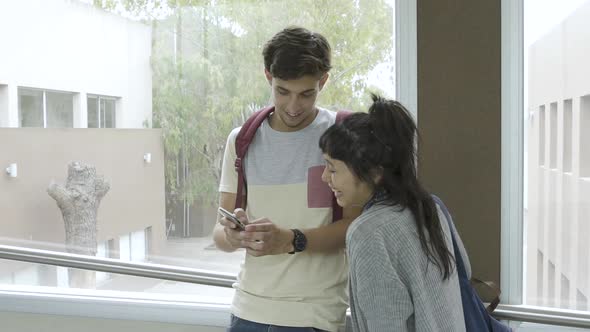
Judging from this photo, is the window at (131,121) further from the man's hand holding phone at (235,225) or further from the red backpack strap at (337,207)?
the man's hand holding phone at (235,225)

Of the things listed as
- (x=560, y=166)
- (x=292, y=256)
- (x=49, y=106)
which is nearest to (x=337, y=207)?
(x=292, y=256)

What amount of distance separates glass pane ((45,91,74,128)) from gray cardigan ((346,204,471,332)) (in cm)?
176

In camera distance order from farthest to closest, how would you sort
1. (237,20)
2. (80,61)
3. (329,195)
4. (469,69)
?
(80,61) < (237,20) < (469,69) < (329,195)

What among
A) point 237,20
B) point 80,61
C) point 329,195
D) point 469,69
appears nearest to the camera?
point 329,195

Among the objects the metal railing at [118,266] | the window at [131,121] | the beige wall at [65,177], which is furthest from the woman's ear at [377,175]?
the beige wall at [65,177]

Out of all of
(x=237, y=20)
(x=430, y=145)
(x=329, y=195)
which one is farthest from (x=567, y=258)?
(x=237, y=20)

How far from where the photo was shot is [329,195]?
5.88ft

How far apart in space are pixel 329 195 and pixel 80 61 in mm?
1610

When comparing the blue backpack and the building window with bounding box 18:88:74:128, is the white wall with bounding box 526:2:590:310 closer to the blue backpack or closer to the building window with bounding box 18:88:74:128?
the blue backpack

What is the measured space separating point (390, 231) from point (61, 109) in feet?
6.13

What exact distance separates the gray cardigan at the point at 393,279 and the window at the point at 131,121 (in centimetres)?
113

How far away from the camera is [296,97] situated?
5.70 feet

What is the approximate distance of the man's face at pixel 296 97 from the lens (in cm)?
172

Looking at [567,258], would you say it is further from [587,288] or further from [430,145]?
[430,145]
